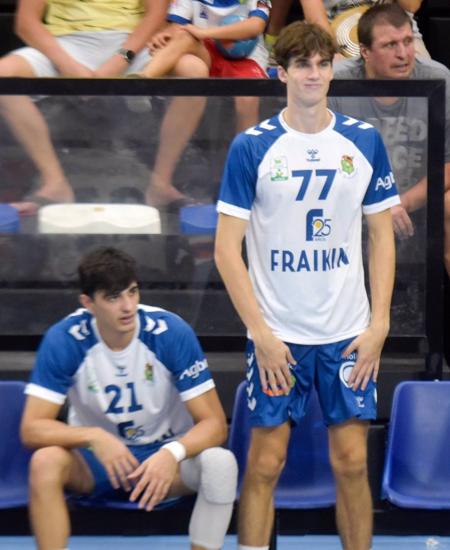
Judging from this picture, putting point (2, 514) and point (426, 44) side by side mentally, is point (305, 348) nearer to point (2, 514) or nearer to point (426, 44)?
point (2, 514)

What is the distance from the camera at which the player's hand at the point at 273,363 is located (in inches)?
179

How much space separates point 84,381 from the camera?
475 centimetres

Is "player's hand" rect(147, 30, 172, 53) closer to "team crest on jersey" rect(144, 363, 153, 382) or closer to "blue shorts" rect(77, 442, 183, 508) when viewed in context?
"team crest on jersey" rect(144, 363, 153, 382)

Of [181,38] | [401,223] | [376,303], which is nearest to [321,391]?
[376,303]

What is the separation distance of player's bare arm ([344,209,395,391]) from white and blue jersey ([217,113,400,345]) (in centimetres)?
4

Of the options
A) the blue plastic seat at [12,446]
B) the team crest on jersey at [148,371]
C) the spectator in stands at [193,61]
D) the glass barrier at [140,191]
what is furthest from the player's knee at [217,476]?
the spectator in stands at [193,61]

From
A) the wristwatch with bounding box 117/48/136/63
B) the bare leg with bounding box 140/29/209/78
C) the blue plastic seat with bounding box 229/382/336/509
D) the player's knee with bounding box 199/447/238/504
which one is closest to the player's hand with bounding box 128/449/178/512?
the player's knee with bounding box 199/447/238/504

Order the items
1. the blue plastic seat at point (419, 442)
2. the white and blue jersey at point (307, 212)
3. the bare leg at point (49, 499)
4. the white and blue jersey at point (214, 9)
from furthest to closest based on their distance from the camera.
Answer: the white and blue jersey at point (214, 9)
the blue plastic seat at point (419, 442)
the white and blue jersey at point (307, 212)
the bare leg at point (49, 499)

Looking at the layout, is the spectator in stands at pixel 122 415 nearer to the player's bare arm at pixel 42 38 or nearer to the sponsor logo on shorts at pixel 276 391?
the sponsor logo on shorts at pixel 276 391

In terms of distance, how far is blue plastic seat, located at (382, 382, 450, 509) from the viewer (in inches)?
201

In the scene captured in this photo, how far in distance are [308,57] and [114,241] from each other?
4.78 feet

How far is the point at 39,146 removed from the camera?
18.5 ft

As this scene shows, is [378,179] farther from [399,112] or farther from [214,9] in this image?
[214,9]

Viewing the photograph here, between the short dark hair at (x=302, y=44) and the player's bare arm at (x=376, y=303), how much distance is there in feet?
1.92
